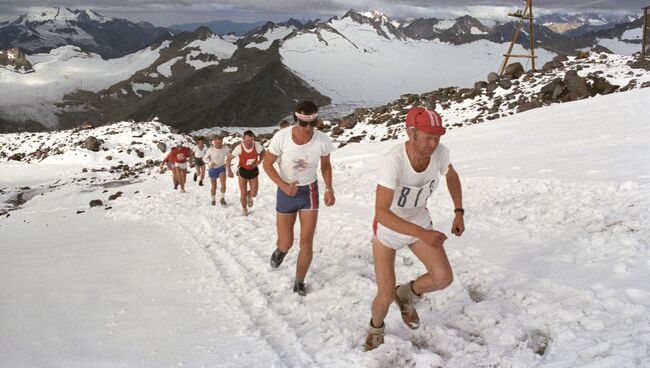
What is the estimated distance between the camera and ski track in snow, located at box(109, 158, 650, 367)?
5.07 m

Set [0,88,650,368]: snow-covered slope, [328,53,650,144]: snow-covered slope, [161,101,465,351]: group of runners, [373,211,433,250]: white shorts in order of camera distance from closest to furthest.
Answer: [161,101,465,351]: group of runners → [373,211,433,250]: white shorts → [0,88,650,368]: snow-covered slope → [328,53,650,144]: snow-covered slope

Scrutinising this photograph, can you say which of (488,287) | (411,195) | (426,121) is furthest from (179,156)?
(426,121)

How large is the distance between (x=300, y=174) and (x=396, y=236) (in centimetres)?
247

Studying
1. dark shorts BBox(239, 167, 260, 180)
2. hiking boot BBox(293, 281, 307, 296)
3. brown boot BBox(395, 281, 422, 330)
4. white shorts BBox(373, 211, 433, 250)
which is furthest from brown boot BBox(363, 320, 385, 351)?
dark shorts BBox(239, 167, 260, 180)

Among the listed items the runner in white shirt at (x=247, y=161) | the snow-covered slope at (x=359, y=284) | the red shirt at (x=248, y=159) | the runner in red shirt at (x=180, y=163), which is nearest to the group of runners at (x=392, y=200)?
the snow-covered slope at (x=359, y=284)

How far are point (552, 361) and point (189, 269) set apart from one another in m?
6.34

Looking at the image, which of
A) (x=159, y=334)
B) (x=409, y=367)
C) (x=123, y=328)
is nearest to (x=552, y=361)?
(x=409, y=367)

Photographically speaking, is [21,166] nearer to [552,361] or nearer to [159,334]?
[159,334]

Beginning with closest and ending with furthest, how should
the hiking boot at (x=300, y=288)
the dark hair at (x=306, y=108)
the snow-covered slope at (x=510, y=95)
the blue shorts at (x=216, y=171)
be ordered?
the dark hair at (x=306, y=108) → the hiking boot at (x=300, y=288) → the blue shorts at (x=216, y=171) → the snow-covered slope at (x=510, y=95)

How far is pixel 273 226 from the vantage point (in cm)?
1149

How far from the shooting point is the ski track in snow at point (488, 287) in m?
5.07

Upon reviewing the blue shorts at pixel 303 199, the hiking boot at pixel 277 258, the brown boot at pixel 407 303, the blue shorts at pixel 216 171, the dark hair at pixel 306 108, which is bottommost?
the blue shorts at pixel 216 171

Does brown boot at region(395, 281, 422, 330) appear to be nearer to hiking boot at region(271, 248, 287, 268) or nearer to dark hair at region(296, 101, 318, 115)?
dark hair at region(296, 101, 318, 115)

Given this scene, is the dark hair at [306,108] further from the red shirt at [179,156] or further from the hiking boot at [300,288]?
the red shirt at [179,156]
